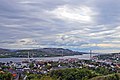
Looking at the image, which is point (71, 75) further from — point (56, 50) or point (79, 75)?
point (56, 50)

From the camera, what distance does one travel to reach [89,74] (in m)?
35.5

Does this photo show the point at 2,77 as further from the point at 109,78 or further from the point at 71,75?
the point at 109,78

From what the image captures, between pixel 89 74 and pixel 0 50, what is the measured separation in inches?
4434

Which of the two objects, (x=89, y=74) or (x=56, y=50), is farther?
(x=56, y=50)

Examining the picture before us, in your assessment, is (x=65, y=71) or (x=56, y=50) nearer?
(x=65, y=71)

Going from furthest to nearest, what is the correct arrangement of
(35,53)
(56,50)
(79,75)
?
1. (56,50)
2. (35,53)
3. (79,75)

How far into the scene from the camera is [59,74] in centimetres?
3553

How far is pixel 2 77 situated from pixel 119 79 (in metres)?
15.5

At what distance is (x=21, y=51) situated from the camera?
453 ft

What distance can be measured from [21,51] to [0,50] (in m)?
13.3

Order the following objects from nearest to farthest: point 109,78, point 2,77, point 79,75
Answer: point 2,77
point 109,78
point 79,75

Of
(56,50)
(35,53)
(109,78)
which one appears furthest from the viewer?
(56,50)

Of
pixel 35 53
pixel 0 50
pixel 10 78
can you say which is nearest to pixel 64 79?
pixel 10 78

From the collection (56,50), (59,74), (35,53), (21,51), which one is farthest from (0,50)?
(59,74)
